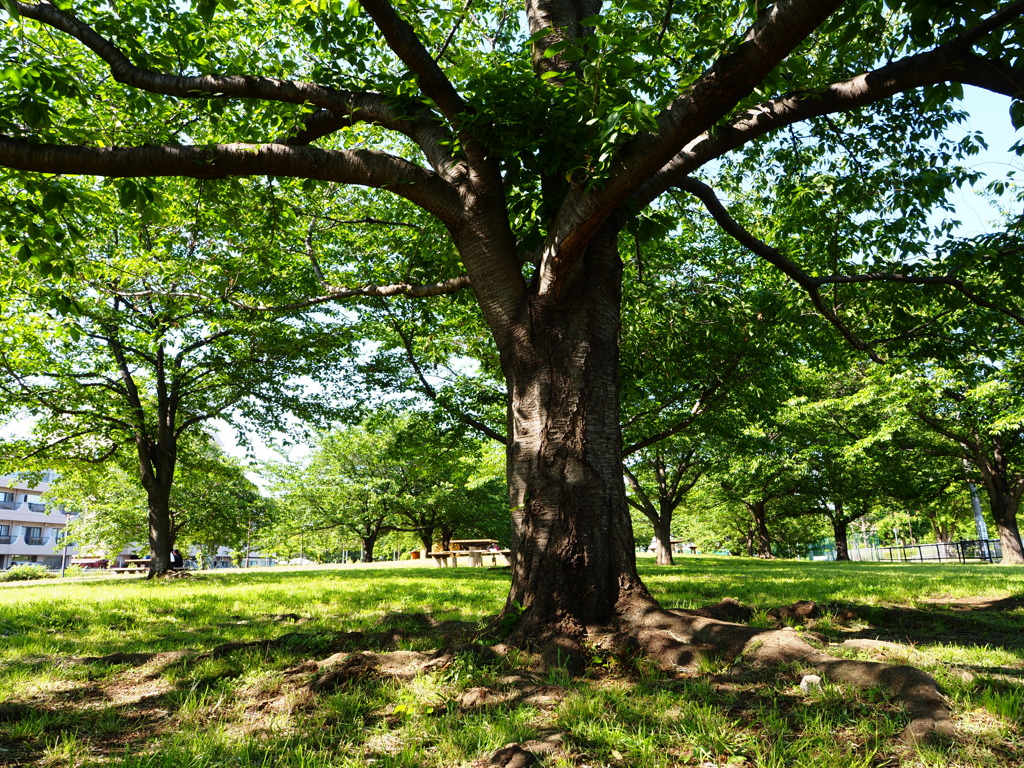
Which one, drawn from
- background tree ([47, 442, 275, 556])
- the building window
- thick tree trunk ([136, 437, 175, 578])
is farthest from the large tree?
the building window

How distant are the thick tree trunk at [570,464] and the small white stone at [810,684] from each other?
1310 millimetres

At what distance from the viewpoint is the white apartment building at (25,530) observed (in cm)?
6366

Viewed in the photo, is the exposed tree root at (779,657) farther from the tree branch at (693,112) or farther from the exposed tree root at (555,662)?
the tree branch at (693,112)

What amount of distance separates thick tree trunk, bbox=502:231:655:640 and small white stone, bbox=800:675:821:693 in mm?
1310

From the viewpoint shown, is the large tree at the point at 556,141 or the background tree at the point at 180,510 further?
the background tree at the point at 180,510

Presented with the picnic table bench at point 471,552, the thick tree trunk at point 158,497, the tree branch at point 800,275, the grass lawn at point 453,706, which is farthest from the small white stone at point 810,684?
the picnic table bench at point 471,552

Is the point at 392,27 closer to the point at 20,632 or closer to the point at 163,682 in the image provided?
the point at 163,682

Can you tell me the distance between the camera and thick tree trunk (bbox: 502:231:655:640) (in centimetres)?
453

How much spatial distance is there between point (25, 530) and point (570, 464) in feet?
273

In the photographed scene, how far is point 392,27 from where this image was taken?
15.5 ft

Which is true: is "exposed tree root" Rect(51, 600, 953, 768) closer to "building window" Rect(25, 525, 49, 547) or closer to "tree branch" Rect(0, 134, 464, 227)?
"tree branch" Rect(0, 134, 464, 227)

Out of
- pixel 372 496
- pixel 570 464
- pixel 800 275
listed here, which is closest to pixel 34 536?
pixel 372 496

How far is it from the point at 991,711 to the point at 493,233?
4506mm

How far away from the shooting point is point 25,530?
66000 millimetres
